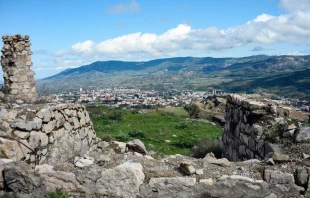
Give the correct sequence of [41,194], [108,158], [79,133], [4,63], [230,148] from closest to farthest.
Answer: [41,194]
[108,158]
[79,133]
[230,148]
[4,63]

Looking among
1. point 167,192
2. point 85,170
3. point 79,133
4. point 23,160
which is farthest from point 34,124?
point 167,192

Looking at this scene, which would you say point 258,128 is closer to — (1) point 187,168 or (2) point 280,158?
(2) point 280,158

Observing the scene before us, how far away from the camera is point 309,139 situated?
6078mm

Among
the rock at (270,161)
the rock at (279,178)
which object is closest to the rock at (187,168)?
the rock at (279,178)

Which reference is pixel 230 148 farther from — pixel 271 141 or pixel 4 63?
pixel 4 63

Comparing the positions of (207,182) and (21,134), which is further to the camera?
(21,134)

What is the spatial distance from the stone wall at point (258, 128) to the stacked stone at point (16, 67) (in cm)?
637

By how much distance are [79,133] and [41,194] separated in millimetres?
3005

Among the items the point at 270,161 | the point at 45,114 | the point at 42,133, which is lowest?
the point at 270,161

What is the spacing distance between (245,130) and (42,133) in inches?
192

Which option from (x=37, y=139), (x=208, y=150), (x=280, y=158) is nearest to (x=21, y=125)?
(x=37, y=139)

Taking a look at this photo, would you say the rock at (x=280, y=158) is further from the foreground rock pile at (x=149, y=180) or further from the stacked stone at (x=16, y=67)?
the stacked stone at (x=16, y=67)

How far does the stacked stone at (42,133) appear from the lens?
17.4ft

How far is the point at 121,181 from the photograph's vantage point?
15.9 feet
